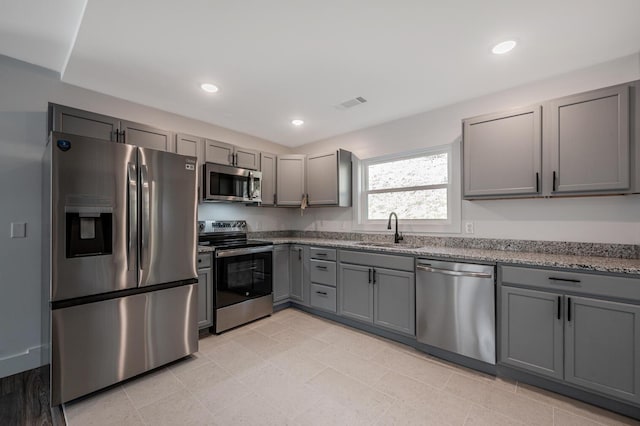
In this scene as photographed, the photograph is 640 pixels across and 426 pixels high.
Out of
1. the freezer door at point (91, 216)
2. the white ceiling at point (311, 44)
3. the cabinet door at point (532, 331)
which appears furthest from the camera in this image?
the cabinet door at point (532, 331)

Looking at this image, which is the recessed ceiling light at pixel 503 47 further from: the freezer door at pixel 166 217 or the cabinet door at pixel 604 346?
the freezer door at pixel 166 217

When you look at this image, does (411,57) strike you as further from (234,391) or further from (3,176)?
(3,176)

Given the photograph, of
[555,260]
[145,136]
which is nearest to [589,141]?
[555,260]

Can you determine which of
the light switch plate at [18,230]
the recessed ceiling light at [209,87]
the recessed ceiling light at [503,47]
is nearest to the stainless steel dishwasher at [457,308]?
the recessed ceiling light at [503,47]

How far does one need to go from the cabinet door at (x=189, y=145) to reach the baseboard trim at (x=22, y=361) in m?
2.15

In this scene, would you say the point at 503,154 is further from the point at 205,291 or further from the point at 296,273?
the point at 205,291

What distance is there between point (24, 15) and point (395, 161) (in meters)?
3.51

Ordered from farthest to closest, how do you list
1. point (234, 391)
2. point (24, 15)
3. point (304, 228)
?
point (304, 228), point (234, 391), point (24, 15)

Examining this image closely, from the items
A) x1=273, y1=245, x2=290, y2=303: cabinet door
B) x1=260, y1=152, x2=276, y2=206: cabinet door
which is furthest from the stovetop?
x1=260, y1=152, x2=276, y2=206: cabinet door

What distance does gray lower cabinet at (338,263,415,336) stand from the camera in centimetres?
272

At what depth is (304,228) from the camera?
4562 millimetres

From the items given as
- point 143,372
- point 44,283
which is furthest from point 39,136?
point 143,372

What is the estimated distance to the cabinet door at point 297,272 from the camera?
366 centimetres

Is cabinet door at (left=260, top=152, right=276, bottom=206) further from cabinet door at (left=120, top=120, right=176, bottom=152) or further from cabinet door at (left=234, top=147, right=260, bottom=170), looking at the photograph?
cabinet door at (left=120, top=120, right=176, bottom=152)
